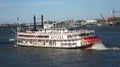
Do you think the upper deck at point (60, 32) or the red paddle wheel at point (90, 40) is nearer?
the red paddle wheel at point (90, 40)

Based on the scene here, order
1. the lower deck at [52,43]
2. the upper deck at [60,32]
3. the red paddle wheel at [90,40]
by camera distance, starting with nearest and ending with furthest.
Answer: the red paddle wheel at [90,40]
the lower deck at [52,43]
the upper deck at [60,32]

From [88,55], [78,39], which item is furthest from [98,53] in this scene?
Result: [78,39]

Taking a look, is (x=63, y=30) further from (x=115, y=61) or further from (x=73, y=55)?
(x=115, y=61)

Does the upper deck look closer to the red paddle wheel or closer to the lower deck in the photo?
the red paddle wheel

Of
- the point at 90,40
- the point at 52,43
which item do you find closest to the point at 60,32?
the point at 52,43

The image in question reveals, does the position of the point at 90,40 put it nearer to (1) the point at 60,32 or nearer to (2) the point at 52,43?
(1) the point at 60,32

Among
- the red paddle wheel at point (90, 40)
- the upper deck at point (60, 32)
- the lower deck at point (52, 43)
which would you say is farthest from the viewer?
the upper deck at point (60, 32)

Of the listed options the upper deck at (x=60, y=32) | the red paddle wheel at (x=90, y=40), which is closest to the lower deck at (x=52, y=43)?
the red paddle wheel at (x=90, y=40)

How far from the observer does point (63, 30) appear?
9500 cm

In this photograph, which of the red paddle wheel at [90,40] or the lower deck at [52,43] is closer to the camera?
the red paddle wheel at [90,40]

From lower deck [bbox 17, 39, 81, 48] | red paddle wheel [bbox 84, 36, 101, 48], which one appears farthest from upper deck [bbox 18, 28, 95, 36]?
lower deck [bbox 17, 39, 81, 48]

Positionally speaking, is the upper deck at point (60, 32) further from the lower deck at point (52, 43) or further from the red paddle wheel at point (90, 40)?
the lower deck at point (52, 43)

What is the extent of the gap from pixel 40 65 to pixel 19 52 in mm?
23266

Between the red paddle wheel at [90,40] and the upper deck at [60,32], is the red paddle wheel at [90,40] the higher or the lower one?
the lower one
